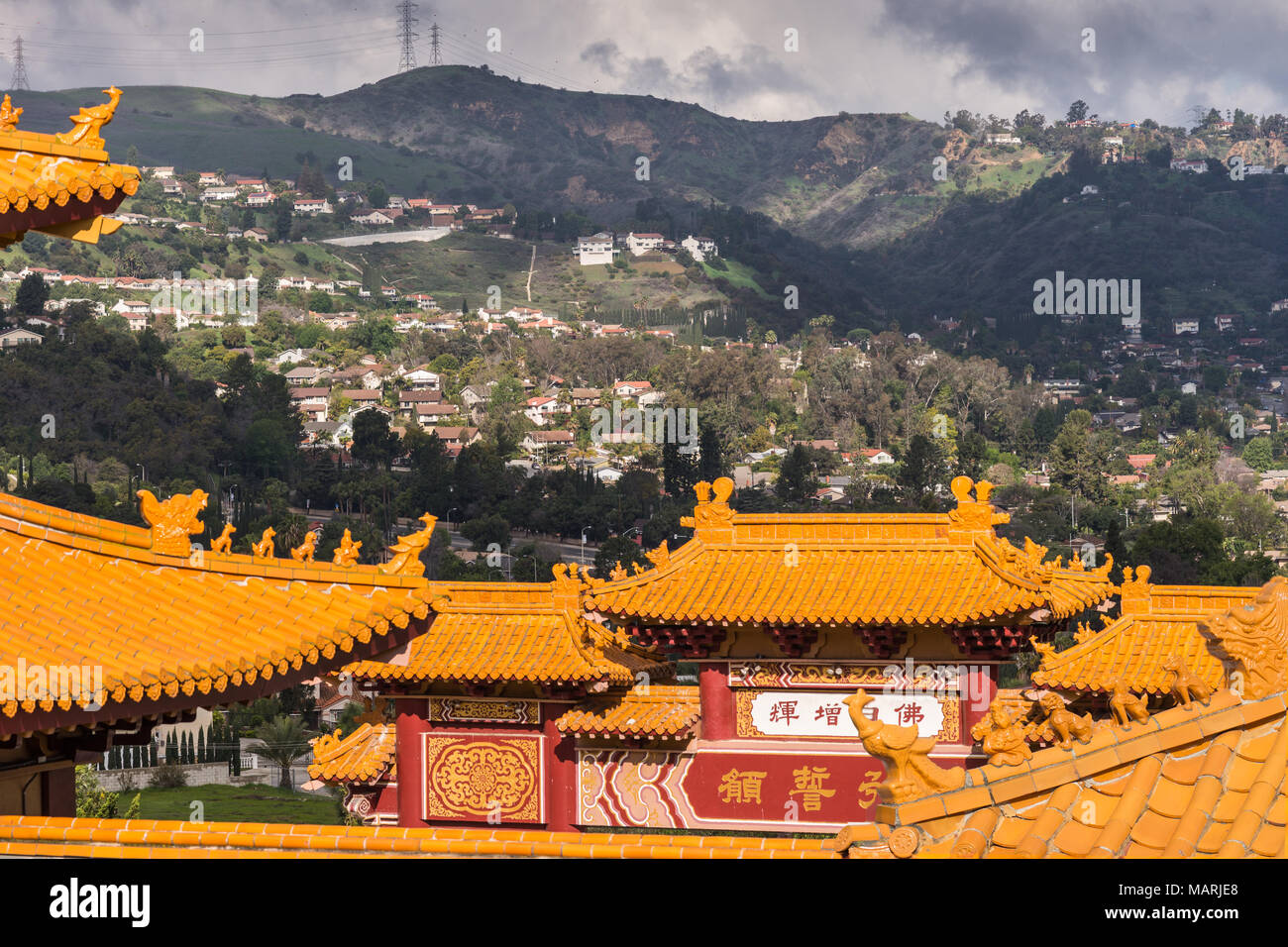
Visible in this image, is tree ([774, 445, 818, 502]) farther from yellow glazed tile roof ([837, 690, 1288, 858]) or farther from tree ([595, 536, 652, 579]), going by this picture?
yellow glazed tile roof ([837, 690, 1288, 858])

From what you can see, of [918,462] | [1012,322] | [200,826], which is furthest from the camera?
[1012,322]

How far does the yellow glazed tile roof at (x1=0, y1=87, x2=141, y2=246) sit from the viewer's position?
8359mm

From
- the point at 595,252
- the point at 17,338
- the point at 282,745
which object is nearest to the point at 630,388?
the point at 17,338

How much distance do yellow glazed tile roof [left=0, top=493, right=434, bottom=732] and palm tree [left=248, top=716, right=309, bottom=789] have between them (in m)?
40.8

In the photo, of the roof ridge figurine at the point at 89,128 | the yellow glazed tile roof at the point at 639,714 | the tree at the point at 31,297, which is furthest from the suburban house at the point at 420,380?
the roof ridge figurine at the point at 89,128

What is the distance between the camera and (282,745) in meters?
50.0

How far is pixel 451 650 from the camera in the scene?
17.2m

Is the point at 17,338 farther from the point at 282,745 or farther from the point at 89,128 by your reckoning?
the point at 89,128

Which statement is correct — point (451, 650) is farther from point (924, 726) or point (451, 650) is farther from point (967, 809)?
point (967, 809)

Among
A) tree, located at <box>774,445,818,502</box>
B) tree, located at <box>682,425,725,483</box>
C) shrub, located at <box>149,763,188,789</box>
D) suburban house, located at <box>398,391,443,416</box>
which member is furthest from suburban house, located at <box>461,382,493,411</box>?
shrub, located at <box>149,763,188,789</box>

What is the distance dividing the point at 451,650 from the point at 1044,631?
6.01 meters

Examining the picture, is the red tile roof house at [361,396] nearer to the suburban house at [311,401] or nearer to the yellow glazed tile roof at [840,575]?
the suburban house at [311,401]

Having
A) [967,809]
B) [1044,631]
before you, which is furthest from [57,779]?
[1044,631]

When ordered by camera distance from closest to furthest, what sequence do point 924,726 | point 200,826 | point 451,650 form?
1. point 200,826
2. point 924,726
3. point 451,650
